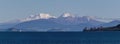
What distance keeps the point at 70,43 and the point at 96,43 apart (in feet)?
22.6

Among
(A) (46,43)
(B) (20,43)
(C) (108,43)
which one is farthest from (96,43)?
(B) (20,43)

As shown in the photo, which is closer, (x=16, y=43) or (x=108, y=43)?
(x=16, y=43)

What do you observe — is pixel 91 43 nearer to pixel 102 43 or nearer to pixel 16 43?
pixel 102 43

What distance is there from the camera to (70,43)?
127 meters

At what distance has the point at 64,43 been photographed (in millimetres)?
127062

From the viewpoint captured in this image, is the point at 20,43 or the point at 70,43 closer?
the point at 20,43

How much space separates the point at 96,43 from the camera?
12700 centimetres

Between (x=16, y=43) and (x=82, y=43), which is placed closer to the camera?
(x=16, y=43)

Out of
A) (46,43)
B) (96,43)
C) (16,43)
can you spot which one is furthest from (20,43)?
(96,43)

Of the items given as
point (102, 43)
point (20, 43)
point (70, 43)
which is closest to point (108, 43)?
point (102, 43)

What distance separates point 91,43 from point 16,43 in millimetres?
24174

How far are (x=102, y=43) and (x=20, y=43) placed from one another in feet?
82.4

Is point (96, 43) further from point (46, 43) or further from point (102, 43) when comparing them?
point (46, 43)

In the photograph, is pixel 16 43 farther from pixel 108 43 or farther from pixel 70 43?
pixel 108 43
